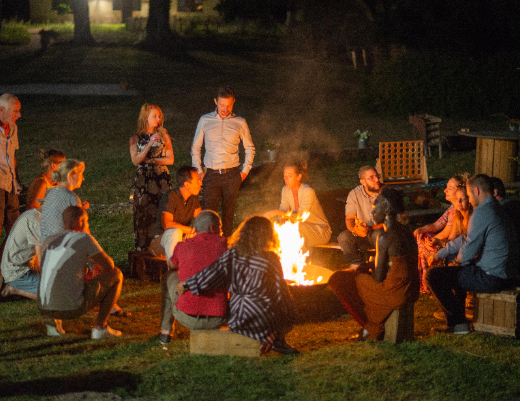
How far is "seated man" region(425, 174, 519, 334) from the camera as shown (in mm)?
5973

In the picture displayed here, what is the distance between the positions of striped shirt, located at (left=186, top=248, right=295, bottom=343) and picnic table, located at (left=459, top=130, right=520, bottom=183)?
8326 millimetres

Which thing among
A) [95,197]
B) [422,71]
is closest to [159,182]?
[95,197]

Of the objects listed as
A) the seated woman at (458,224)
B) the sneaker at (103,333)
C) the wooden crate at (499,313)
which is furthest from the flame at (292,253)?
the sneaker at (103,333)

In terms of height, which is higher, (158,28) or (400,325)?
(158,28)

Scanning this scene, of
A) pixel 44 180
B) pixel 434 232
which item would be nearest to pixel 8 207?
pixel 44 180

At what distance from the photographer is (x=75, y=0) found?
38719mm

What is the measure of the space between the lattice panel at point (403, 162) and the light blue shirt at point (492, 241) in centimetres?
452

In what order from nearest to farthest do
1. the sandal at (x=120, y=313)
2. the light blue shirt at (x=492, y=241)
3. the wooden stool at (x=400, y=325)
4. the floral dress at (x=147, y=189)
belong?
the wooden stool at (x=400, y=325) < the light blue shirt at (x=492, y=241) < the sandal at (x=120, y=313) < the floral dress at (x=147, y=189)

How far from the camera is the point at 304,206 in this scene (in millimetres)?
7770

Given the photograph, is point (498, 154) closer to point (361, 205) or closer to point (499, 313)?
point (361, 205)

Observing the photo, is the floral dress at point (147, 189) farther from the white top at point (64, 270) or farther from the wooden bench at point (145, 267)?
the white top at point (64, 270)

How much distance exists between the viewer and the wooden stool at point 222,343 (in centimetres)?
541

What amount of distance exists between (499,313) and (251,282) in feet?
7.54

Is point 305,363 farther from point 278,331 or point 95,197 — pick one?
point 95,197
